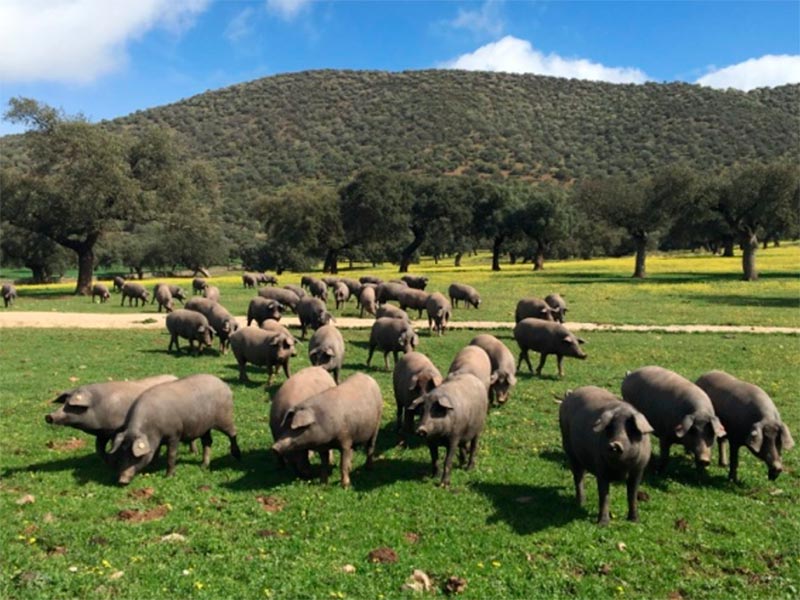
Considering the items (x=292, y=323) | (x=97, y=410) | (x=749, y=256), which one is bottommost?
(x=292, y=323)

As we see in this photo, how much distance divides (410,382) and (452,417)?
2337 millimetres

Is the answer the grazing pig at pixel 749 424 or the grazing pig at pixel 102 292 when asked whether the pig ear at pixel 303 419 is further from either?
the grazing pig at pixel 102 292

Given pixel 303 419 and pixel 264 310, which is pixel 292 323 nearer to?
pixel 264 310

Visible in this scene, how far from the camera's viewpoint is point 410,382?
1175 cm

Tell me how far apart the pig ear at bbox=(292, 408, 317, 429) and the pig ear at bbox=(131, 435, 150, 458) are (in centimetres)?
215

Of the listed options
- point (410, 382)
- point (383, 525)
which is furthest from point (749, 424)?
point (383, 525)

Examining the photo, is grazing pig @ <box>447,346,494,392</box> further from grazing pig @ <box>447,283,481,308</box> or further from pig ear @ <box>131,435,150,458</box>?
grazing pig @ <box>447,283,481,308</box>

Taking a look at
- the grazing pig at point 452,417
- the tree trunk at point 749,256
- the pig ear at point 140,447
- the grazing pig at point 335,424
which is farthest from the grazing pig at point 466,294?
the tree trunk at point 749,256

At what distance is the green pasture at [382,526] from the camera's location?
6.82 m

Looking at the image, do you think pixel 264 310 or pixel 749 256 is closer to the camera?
pixel 264 310

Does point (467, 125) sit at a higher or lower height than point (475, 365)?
higher

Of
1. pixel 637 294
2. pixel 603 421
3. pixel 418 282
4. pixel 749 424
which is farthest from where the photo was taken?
pixel 637 294

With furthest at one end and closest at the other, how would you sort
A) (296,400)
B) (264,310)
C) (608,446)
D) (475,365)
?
(264,310), (475,365), (296,400), (608,446)

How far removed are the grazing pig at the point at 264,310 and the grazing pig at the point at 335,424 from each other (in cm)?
1300
